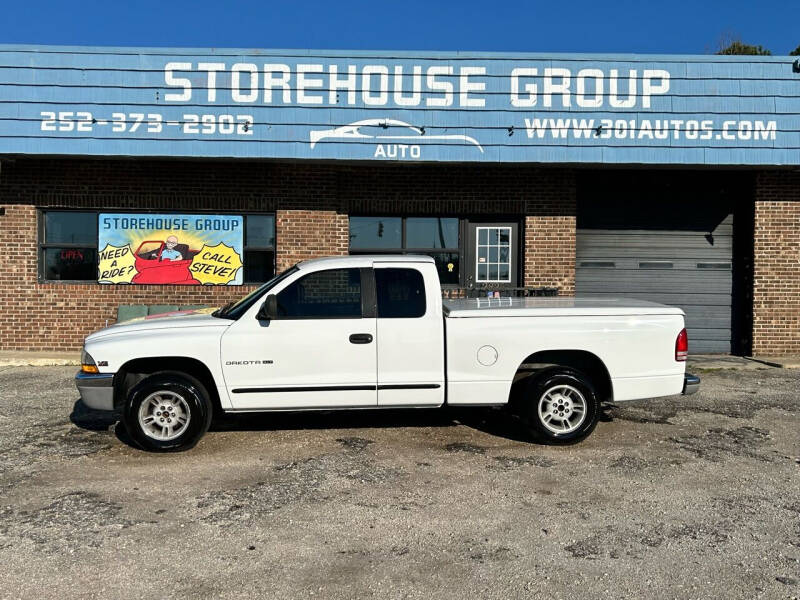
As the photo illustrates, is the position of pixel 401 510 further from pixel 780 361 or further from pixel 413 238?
pixel 780 361

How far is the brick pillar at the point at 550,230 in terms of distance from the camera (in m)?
11.5

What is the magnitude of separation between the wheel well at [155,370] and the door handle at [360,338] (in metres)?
1.31

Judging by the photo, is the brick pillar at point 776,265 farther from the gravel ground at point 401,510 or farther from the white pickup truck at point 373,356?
the white pickup truck at point 373,356

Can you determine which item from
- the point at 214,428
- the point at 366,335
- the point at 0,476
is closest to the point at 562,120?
the point at 366,335

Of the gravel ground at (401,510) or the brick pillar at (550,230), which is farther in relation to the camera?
the brick pillar at (550,230)

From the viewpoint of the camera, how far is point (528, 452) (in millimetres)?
5887

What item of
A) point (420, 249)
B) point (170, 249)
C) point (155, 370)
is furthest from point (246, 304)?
point (170, 249)

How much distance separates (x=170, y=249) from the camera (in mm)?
11484

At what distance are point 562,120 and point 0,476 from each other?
29.2 feet

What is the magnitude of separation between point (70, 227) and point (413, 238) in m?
6.10

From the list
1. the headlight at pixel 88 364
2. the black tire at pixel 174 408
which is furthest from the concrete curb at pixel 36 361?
the black tire at pixel 174 408

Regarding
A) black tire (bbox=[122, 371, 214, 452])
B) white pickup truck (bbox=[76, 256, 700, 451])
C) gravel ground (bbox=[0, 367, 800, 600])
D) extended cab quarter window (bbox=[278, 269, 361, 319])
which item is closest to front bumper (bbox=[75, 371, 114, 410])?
white pickup truck (bbox=[76, 256, 700, 451])

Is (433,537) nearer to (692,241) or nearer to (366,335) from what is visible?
(366,335)

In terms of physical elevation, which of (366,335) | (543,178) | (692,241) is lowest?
(366,335)
